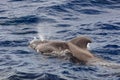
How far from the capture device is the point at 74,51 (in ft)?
48.2

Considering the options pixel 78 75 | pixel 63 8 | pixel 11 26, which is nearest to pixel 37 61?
pixel 78 75

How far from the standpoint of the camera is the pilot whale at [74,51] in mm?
14203

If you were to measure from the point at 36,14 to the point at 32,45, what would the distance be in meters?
5.54

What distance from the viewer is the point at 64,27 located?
19438 mm

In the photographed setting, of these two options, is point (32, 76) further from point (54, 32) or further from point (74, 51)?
point (54, 32)

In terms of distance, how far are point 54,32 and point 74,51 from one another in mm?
3953

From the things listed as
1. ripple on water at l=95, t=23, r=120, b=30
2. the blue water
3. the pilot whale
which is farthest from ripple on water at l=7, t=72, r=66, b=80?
ripple on water at l=95, t=23, r=120, b=30

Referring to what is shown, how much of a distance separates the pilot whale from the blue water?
0.33 metres

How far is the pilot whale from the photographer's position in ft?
46.6

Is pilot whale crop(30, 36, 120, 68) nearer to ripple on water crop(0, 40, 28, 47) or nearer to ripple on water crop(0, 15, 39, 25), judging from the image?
ripple on water crop(0, 40, 28, 47)

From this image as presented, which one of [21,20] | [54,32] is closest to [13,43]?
[54,32]

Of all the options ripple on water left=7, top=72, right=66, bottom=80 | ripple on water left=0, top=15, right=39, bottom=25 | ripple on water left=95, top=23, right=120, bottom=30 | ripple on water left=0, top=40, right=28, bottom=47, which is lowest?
ripple on water left=95, top=23, right=120, bottom=30

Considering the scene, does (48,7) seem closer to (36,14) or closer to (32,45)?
(36,14)

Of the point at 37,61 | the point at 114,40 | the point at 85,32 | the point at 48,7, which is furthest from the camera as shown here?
the point at 48,7
